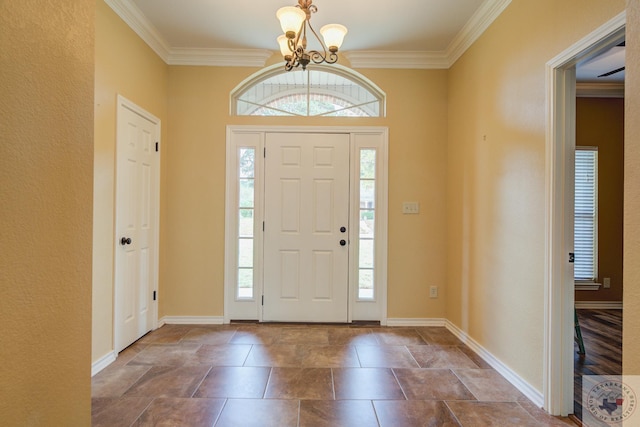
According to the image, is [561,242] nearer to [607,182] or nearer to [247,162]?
[247,162]

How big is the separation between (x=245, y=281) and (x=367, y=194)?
163cm

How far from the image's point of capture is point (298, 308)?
364 centimetres

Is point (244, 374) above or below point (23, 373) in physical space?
→ below

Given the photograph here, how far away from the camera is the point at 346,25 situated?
3.06m

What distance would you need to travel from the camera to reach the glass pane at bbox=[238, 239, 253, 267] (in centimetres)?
365

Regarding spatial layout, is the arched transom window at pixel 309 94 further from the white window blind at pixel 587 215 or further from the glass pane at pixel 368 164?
the white window blind at pixel 587 215

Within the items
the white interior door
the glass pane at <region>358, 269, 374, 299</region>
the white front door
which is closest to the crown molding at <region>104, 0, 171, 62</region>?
the white interior door

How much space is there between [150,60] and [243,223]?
1.82 m

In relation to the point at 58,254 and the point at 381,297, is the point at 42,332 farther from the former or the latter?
the point at 381,297

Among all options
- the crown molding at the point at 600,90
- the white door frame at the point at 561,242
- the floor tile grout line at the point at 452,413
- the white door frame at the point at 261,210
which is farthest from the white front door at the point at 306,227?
the crown molding at the point at 600,90

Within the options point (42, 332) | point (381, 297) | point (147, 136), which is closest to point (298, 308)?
point (381, 297)

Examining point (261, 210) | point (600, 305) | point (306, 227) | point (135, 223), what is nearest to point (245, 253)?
point (261, 210)

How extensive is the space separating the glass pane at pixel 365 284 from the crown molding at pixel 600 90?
351 centimetres

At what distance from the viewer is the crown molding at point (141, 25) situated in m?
2.68
